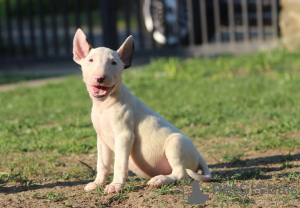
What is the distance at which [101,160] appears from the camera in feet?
14.1

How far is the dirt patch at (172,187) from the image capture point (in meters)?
3.79

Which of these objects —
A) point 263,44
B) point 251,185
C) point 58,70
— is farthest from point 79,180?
point 263,44

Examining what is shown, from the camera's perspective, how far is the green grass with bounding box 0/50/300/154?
5957mm

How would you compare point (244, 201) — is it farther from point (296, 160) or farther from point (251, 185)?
point (296, 160)

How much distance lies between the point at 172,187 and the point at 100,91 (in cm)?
80

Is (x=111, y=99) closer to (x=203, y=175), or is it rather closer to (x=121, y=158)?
(x=121, y=158)

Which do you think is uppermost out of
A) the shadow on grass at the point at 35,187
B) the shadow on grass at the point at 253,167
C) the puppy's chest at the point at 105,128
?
the puppy's chest at the point at 105,128

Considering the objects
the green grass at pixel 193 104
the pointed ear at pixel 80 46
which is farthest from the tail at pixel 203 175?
the pointed ear at pixel 80 46

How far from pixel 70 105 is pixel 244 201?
171 inches

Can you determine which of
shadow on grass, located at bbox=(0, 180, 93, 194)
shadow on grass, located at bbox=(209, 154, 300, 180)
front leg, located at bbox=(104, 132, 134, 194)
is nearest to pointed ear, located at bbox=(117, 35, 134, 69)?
front leg, located at bbox=(104, 132, 134, 194)

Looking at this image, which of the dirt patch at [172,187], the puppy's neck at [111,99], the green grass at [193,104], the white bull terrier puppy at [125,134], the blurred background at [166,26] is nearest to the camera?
the dirt patch at [172,187]

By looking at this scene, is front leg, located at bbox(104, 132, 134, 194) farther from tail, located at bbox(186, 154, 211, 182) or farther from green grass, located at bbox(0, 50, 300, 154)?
green grass, located at bbox(0, 50, 300, 154)

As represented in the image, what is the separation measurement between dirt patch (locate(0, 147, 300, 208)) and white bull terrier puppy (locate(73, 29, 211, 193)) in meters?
0.11

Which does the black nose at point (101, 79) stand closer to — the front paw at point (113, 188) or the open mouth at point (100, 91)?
the open mouth at point (100, 91)
